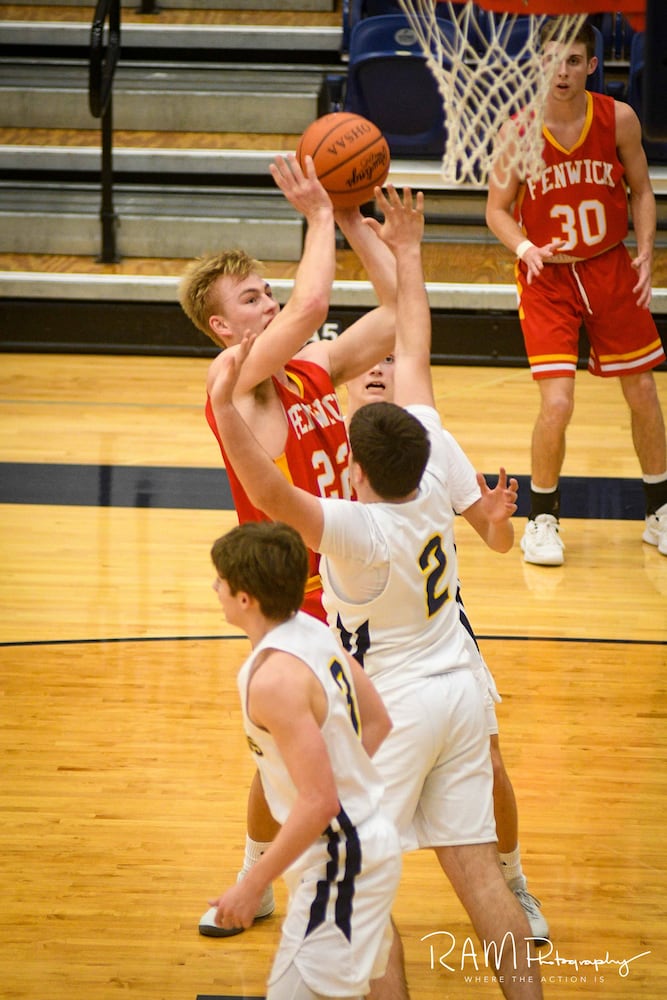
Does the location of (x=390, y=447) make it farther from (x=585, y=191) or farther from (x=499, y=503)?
(x=585, y=191)

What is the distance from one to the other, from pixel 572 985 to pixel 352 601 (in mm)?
1039

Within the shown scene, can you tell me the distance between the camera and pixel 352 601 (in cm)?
260

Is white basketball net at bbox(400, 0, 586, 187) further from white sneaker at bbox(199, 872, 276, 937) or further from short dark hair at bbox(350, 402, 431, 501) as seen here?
white sneaker at bbox(199, 872, 276, 937)

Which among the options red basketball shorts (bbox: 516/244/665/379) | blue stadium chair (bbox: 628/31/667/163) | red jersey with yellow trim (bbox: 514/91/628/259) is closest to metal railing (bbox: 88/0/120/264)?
blue stadium chair (bbox: 628/31/667/163)

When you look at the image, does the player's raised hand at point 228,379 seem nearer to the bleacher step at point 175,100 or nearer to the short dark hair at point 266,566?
the short dark hair at point 266,566

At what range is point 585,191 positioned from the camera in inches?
216

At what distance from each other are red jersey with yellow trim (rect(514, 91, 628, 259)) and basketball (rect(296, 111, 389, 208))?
2261mm

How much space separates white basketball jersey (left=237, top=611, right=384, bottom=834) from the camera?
221 centimetres

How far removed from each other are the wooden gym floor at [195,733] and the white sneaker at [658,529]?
5 centimetres

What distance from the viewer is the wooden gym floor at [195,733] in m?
2.97

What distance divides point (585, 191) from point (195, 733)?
293 cm

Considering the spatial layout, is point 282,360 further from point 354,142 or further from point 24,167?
point 24,167

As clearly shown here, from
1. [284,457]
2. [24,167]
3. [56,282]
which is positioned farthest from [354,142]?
[24,167]

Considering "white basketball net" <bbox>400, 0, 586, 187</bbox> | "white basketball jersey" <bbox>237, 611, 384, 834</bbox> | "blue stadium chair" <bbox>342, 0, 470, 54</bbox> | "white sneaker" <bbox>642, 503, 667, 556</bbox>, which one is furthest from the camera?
"blue stadium chair" <bbox>342, 0, 470, 54</bbox>
